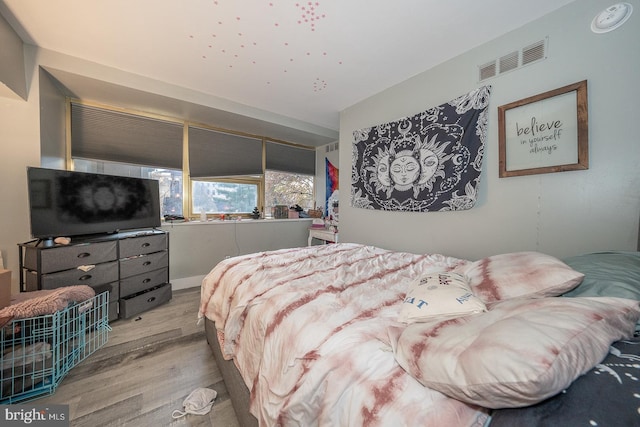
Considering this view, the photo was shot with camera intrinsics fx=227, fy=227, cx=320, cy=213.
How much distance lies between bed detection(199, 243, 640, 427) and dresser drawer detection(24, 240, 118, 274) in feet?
5.45

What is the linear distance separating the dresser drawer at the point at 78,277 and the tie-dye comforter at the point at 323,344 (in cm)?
130

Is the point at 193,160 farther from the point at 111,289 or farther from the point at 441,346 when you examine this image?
the point at 441,346

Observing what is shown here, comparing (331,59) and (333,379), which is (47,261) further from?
(331,59)

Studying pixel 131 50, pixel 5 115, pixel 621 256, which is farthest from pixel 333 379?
pixel 5 115

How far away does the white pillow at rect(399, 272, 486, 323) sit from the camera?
33.4 inches

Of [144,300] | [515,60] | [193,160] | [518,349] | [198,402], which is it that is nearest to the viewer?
[518,349]

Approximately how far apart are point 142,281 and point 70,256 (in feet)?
2.20

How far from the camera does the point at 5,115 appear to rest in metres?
1.94

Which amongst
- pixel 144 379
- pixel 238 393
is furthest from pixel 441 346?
pixel 144 379

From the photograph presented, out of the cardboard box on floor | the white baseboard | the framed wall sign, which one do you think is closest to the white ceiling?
the framed wall sign

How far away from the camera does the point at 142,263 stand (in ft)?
8.15

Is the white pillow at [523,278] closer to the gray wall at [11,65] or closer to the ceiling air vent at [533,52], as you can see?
the ceiling air vent at [533,52]

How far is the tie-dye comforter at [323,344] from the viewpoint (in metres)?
0.61

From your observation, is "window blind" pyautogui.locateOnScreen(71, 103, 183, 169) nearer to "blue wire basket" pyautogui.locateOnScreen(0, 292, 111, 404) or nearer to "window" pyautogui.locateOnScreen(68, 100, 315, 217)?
"window" pyautogui.locateOnScreen(68, 100, 315, 217)
